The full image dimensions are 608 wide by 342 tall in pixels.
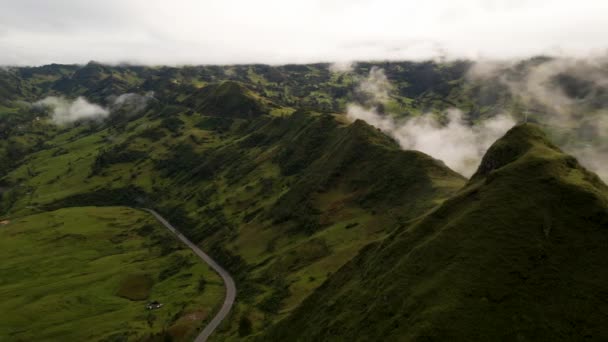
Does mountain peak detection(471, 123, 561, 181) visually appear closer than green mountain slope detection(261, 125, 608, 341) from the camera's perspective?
No

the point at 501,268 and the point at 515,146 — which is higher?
the point at 515,146

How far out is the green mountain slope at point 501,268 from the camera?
9106 cm

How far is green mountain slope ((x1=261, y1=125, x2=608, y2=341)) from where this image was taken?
91062 mm

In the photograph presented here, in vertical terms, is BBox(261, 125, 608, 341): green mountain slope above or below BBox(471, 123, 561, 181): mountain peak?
below

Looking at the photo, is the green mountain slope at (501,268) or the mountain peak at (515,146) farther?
the mountain peak at (515,146)

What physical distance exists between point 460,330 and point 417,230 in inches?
1697

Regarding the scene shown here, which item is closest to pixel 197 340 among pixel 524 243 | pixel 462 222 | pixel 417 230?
pixel 417 230

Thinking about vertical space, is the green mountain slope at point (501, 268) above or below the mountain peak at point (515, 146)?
below

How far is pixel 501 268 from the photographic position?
100m

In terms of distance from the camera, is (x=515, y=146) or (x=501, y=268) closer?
(x=501, y=268)

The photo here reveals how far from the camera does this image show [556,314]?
90.4m

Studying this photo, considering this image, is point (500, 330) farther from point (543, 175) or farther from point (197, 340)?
point (197, 340)

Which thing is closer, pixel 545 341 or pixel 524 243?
pixel 545 341

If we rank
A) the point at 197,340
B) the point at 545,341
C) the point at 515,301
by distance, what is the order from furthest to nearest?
the point at 197,340 < the point at 515,301 < the point at 545,341
